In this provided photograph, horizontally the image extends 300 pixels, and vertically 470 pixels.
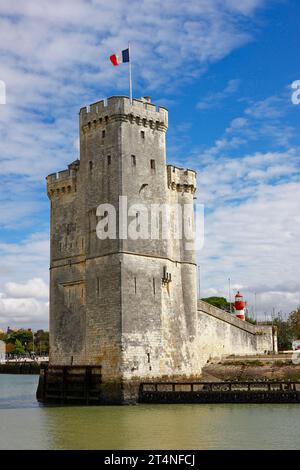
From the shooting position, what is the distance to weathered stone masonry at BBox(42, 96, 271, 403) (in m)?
30.3

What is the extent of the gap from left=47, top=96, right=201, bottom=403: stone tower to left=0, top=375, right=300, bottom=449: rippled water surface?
278cm

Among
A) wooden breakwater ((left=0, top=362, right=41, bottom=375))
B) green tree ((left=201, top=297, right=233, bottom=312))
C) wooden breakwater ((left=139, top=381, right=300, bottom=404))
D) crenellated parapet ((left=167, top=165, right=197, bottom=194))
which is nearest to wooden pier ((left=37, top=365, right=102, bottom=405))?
wooden breakwater ((left=139, top=381, right=300, bottom=404))

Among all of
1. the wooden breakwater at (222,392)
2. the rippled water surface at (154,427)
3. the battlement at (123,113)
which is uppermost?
the battlement at (123,113)

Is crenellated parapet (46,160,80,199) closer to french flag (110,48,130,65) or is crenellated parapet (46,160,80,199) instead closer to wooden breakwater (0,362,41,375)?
french flag (110,48,130,65)

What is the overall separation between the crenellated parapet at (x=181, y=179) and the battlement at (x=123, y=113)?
251 cm

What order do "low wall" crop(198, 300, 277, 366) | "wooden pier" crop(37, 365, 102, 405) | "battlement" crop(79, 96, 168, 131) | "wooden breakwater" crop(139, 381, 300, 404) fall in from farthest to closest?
"low wall" crop(198, 300, 277, 366) → "battlement" crop(79, 96, 168, 131) → "wooden pier" crop(37, 365, 102, 405) → "wooden breakwater" crop(139, 381, 300, 404)

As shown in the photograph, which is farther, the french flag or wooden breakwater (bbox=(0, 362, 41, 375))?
wooden breakwater (bbox=(0, 362, 41, 375))

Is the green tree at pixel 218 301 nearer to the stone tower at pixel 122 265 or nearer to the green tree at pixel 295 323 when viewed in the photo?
the green tree at pixel 295 323

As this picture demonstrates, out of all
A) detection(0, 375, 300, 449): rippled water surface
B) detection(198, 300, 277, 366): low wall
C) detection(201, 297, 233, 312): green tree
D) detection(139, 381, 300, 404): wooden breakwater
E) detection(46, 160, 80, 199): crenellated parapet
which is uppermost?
detection(46, 160, 80, 199): crenellated parapet

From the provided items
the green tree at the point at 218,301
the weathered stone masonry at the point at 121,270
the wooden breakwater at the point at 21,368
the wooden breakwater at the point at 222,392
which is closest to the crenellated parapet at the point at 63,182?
the weathered stone masonry at the point at 121,270

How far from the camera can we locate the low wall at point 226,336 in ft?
123

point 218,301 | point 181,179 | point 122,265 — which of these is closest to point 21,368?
point 218,301

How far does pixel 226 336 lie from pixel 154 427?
16.8 meters
